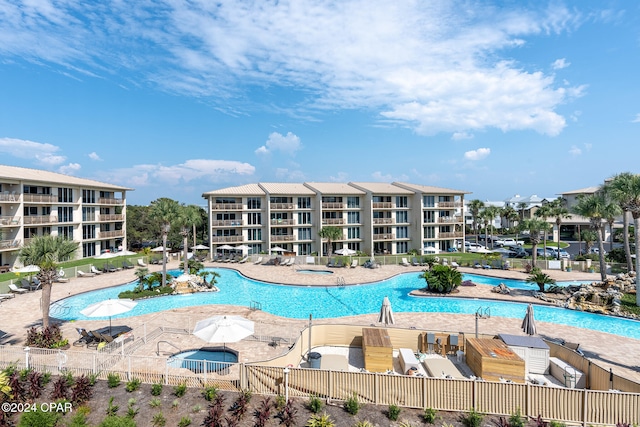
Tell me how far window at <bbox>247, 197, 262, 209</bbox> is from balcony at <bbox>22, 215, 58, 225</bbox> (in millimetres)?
21418

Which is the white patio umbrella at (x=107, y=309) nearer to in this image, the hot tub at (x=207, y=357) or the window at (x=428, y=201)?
the hot tub at (x=207, y=357)

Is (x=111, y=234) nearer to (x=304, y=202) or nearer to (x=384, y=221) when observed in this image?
(x=304, y=202)

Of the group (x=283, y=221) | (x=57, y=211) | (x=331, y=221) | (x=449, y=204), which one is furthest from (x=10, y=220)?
(x=449, y=204)

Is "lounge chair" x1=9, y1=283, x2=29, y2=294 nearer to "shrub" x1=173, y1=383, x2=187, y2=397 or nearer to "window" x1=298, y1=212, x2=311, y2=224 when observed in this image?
"shrub" x1=173, y1=383, x2=187, y2=397

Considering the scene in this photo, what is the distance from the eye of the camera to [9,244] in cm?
3200

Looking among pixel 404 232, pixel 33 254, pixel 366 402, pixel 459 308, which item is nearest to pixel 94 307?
pixel 33 254

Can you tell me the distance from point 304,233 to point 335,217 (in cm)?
482

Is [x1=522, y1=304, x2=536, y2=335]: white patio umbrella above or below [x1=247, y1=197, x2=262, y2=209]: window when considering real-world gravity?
below

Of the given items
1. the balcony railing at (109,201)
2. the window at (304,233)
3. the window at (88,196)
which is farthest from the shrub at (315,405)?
the balcony railing at (109,201)

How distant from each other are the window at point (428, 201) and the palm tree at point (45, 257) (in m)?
41.2

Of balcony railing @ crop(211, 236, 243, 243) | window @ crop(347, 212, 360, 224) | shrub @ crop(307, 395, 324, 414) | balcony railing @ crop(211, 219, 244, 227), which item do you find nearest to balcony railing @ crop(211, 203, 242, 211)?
balcony railing @ crop(211, 219, 244, 227)

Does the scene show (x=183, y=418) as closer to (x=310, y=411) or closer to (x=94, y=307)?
(x=310, y=411)

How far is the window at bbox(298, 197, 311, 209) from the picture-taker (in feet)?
151

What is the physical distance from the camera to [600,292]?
73.2 ft
